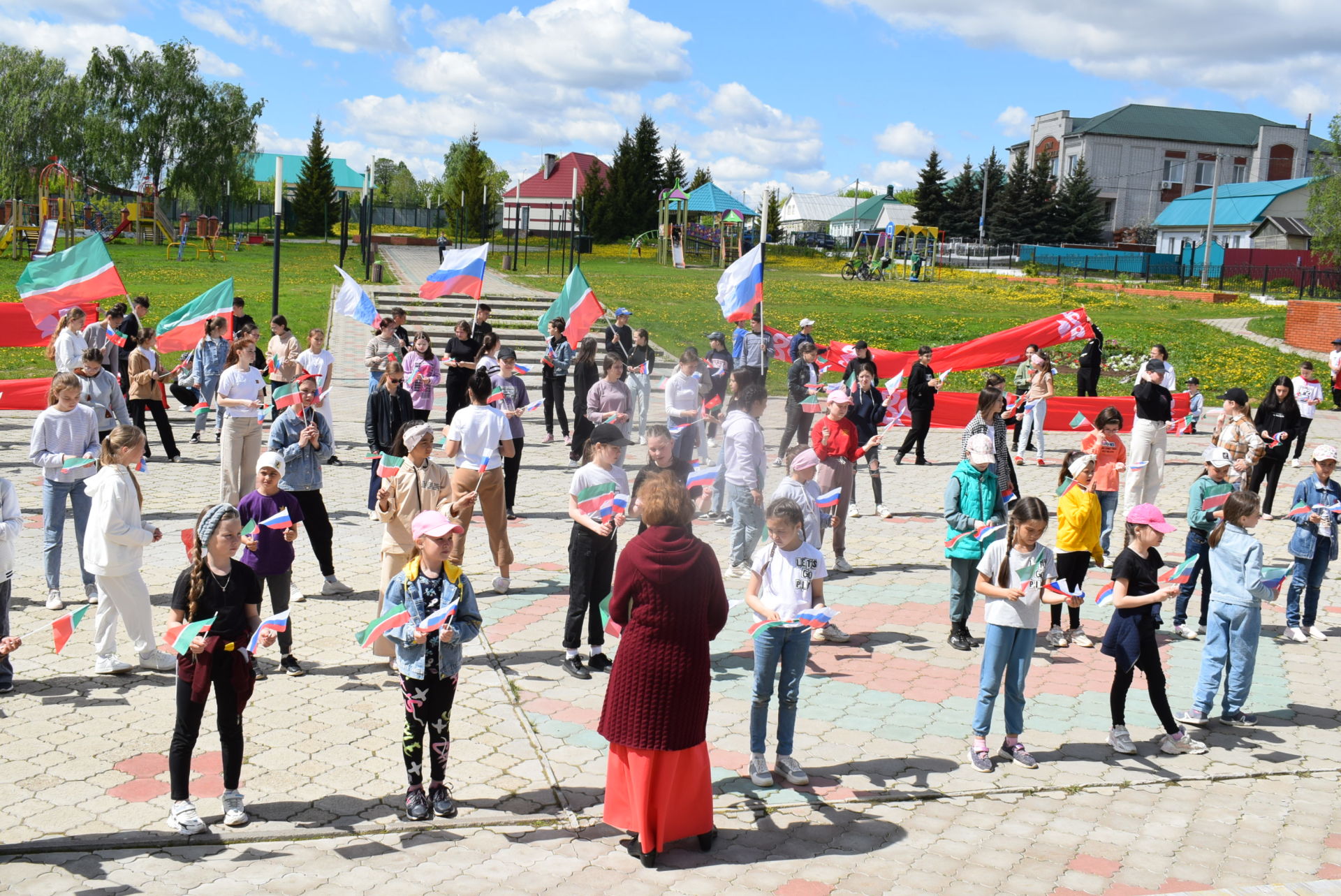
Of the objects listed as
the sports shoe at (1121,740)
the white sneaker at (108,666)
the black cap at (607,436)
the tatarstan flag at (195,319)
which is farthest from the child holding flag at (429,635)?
the tatarstan flag at (195,319)

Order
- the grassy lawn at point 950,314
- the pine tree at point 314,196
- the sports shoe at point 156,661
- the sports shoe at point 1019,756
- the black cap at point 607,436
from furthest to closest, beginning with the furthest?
the pine tree at point 314,196, the grassy lawn at point 950,314, the black cap at point 607,436, the sports shoe at point 156,661, the sports shoe at point 1019,756

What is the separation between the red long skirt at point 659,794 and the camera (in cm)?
525

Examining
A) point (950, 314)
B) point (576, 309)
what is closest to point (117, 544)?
point (576, 309)

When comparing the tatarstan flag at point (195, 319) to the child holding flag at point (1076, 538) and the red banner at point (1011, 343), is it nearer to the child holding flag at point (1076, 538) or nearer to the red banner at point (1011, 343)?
the red banner at point (1011, 343)

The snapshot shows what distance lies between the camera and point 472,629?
18.1 ft

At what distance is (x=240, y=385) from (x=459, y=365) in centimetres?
445

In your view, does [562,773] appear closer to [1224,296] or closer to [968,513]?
[968,513]

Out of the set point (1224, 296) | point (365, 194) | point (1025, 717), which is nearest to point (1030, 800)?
point (1025, 717)

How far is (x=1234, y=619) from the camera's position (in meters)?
7.12

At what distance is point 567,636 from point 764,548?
1956 mm

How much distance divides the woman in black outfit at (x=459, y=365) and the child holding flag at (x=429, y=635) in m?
9.43

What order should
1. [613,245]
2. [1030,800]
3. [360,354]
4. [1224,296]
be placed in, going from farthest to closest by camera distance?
[613,245], [1224,296], [360,354], [1030,800]

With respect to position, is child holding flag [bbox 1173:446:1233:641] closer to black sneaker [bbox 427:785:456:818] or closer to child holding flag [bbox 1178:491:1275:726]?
child holding flag [bbox 1178:491:1275:726]

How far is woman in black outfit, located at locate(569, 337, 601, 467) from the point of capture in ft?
47.0
